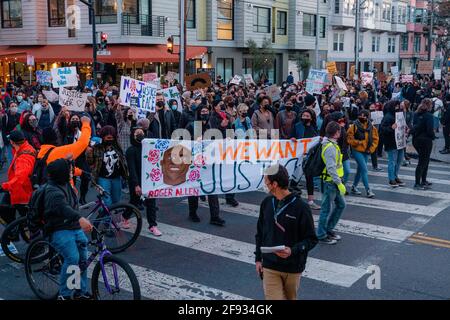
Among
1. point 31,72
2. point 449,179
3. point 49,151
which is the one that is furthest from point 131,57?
point 49,151

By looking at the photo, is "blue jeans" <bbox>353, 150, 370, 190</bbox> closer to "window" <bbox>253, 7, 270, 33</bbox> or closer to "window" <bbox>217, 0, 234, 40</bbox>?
"window" <bbox>217, 0, 234, 40</bbox>

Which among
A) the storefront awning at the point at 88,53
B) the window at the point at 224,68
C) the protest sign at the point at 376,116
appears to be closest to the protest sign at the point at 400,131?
the protest sign at the point at 376,116

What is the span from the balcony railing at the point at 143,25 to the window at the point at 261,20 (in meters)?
9.61

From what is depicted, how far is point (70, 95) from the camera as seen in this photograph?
1216cm

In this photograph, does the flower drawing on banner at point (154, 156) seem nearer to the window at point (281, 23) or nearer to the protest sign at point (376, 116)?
the protest sign at point (376, 116)

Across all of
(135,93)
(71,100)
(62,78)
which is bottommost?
(71,100)

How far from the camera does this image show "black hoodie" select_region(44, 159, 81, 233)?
5406 mm

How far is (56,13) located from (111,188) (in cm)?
2787

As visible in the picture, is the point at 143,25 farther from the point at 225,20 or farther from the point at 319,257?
the point at 319,257

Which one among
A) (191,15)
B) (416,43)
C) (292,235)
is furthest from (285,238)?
(416,43)

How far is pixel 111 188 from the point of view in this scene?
823 centimetres

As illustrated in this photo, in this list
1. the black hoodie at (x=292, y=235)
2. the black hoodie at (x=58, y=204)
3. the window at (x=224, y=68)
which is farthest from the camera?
the window at (x=224, y=68)

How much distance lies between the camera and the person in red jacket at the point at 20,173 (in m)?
7.13

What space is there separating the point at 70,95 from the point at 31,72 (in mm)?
24017
